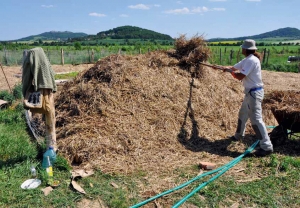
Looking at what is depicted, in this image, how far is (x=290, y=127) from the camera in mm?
4965

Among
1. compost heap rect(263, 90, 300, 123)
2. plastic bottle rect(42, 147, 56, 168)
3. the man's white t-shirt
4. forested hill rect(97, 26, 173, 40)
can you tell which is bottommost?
plastic bottle rect(42, 147, 56, 168)

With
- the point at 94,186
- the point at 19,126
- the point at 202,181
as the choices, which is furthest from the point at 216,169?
the point at 19,126

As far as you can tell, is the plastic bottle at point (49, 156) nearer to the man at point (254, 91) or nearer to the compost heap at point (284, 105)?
the man at point (254, 91)

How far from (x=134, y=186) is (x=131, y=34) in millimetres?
105320

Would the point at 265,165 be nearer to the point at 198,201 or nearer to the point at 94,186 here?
the point at 198,201

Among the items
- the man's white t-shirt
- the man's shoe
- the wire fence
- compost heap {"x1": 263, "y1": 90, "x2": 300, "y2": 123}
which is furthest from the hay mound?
the wire fence

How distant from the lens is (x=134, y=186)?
377cm

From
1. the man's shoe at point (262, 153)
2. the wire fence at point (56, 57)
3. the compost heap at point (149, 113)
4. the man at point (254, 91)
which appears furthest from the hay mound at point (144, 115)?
the wire fence at point (56, 57)

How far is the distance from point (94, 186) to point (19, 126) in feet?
10.3

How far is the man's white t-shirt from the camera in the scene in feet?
15.0

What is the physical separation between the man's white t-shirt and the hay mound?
1189 millimetres

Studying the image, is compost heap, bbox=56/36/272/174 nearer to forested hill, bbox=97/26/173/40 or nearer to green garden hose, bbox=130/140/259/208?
green garden hose, bbox=130/140/259/208

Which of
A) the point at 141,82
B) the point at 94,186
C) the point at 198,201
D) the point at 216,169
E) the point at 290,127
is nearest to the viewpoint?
the point at 198,201

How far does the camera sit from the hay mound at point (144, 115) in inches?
181
